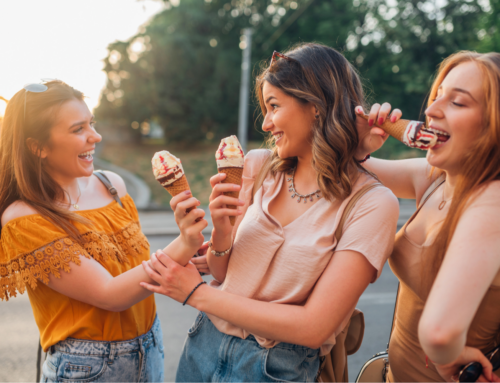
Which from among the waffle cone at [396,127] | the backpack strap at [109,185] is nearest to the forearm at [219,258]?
the backpack strap at [109,185]

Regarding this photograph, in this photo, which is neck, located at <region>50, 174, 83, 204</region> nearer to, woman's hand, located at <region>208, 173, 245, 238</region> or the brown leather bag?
woman's hand, located at <region>208, 173, 245, 238</region>

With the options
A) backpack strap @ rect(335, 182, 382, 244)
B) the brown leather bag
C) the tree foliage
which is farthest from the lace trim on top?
the tree foliage

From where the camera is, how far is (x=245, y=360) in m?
1.56

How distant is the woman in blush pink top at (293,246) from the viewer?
1.48 metres

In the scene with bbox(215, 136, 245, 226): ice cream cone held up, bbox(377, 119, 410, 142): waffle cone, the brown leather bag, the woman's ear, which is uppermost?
the woman's ear

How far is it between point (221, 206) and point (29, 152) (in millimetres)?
1055

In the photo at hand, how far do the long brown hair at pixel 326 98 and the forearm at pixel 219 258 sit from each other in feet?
1.63

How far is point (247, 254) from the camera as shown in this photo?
5.48 feet

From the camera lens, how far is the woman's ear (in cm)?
188

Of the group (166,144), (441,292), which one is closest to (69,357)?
(441,292)

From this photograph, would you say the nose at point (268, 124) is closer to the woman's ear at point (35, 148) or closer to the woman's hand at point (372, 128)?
the woman's hand at point (372, 128)

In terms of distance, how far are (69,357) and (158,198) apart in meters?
12.7

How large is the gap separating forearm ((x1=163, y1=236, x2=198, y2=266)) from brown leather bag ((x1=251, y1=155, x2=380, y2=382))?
0.45m

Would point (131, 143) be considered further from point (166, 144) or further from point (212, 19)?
point (212, 19)
